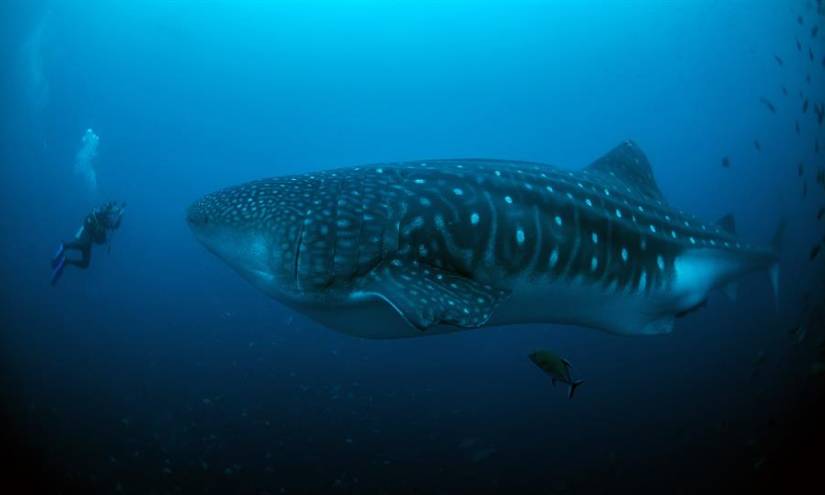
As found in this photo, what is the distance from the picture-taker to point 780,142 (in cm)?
10469

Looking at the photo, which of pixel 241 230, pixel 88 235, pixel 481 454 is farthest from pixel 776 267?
pixel 88 235

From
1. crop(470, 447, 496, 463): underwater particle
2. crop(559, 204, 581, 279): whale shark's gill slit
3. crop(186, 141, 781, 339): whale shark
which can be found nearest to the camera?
crop(186, 141, 781, 339): whale shark

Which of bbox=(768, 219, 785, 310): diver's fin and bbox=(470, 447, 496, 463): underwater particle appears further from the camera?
bbox=(768, 219, 785, 310): diver's fin

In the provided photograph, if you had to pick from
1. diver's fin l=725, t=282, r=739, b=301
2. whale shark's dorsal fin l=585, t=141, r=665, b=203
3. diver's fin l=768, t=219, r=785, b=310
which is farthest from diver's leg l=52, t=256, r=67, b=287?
diver's fin l=768, t=219, r=785, b=310

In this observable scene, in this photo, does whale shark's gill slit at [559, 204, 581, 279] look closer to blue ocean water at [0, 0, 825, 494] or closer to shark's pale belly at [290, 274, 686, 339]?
shark's pale belly at [290, 274, 686, 339]

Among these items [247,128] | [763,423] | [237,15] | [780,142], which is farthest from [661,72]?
[763,423]

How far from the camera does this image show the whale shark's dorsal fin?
19.8ft

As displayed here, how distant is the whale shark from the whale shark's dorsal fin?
1282 mm

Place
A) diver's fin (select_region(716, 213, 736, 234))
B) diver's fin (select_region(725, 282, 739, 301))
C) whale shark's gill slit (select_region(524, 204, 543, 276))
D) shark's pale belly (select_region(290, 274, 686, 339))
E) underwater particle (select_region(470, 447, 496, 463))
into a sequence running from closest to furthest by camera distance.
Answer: shark's pale belly (select_region(290, 274, 686, 339)) → whale shark's gill slit (select_region(524, 204, 543, 276)) → diver's fin (select_region(725, 282, 739, 301)) → underwater particle (select_region(470, 447, 496, 463)) → diver's fin (select_region(716, 213, 736, 234))

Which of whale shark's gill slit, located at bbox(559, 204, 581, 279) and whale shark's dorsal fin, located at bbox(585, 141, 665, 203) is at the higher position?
whale shark's dorsal fin, located at bbox(585, 141, 665, 203)

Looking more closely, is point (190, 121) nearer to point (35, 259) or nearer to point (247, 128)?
point (247, 128)

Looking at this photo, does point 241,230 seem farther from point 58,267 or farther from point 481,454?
point 58,267

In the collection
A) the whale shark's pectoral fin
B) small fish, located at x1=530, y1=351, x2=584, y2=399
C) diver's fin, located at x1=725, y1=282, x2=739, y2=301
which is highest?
the whale shark's pectoral fin

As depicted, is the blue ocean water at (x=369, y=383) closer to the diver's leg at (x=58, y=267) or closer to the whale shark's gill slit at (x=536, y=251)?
the diver's leg at (x=58, y=267)
